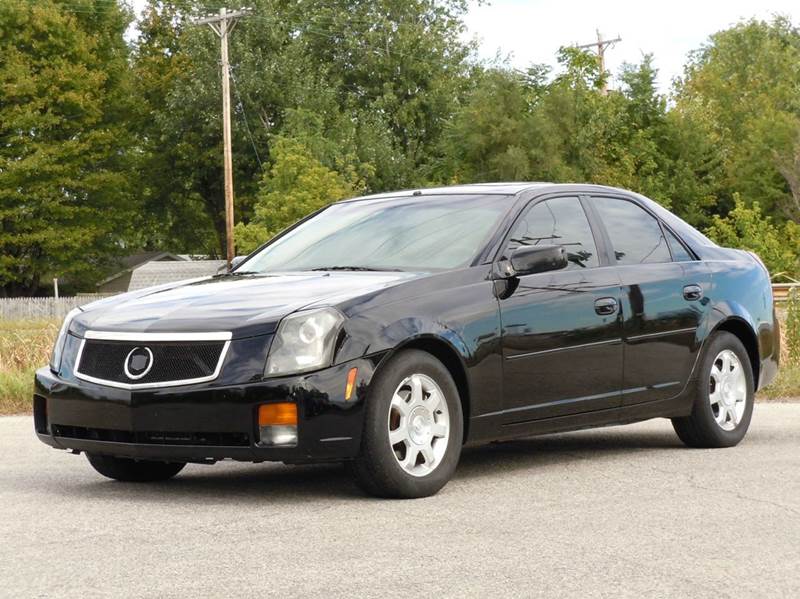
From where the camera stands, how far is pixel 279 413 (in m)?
6.79

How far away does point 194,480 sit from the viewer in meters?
8.17

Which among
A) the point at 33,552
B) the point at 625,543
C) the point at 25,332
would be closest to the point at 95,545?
the point at 33,552

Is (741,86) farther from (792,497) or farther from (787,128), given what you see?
(792,497)

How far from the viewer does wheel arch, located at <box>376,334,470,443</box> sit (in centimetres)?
718

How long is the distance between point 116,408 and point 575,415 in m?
2.67

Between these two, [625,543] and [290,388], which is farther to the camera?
[290,388]

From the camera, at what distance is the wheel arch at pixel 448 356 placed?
283 inches

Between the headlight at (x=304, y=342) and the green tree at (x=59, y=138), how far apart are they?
56026mm

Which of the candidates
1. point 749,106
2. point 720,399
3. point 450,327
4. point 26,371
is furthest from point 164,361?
point 749,106

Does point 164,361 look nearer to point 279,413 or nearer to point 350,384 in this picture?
point 279,413

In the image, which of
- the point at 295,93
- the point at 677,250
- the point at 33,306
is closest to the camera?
the point at 677,250

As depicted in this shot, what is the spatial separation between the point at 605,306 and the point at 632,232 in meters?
0.89

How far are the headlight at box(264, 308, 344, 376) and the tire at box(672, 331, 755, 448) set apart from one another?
3.16 meters

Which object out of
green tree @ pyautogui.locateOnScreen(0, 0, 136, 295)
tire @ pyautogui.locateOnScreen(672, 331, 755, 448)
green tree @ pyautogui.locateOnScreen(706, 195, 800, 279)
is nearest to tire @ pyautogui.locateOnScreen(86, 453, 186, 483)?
tire @ pyautogui.locateOnScreen(672, 331, 755, 448)
